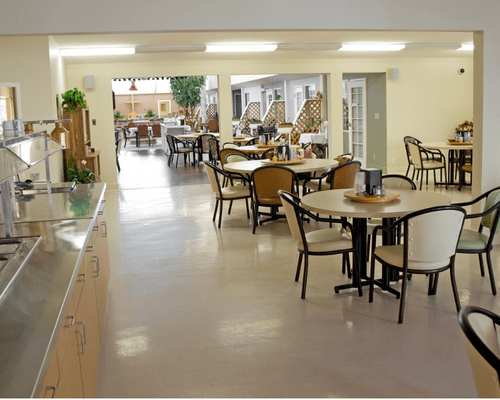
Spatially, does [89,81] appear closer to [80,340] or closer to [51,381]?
[80,340]

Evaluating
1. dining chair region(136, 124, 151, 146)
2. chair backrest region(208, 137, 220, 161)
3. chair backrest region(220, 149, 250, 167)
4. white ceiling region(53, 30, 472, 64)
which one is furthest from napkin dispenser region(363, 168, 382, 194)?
dining chair region(136, 124, 151, 146)

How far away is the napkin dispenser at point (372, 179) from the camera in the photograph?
12.9 ft

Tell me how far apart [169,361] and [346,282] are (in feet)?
5.75

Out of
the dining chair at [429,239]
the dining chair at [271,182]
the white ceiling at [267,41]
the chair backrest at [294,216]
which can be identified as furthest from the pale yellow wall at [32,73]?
the dining chair at [429,239]

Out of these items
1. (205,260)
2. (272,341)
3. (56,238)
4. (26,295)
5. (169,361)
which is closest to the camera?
(26,295)

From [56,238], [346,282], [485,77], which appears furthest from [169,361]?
[485,77]

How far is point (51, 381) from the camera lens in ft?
4.85

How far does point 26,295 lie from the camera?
75.5 inches

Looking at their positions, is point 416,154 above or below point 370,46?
below

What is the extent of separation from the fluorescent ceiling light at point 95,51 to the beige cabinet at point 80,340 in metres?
5.36

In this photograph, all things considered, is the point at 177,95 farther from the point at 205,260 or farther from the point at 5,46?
the point at 205,260

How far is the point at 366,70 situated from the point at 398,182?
6657mm

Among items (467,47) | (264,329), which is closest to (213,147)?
(467,47)

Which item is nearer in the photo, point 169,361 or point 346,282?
point 169,361
